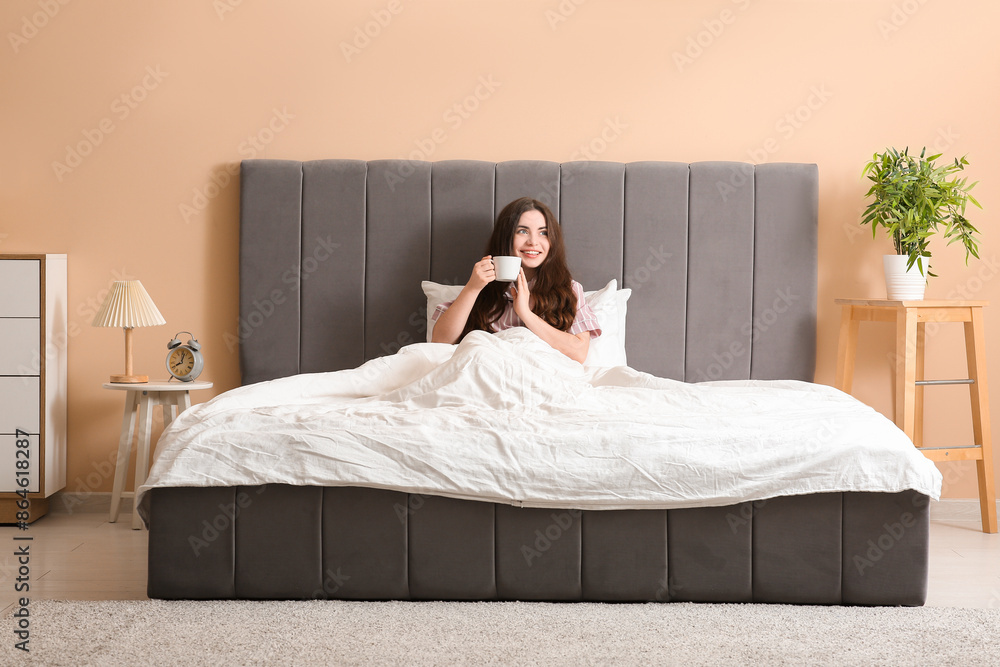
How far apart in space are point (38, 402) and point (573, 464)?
6.43 feet

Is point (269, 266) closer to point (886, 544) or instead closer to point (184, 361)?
point (184, 361)

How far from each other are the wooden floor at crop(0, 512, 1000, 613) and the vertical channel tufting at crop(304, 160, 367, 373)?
34.2 inches

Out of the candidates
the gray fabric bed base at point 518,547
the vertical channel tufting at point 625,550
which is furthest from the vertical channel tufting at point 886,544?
the vertical channel tufting at point 625,550

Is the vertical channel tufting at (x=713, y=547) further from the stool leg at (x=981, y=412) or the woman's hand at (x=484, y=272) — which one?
the stool leg at (x=981, y=412)

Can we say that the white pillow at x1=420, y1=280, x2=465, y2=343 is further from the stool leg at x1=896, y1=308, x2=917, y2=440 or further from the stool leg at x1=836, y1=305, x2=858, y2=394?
the stool leg at x1=896, y1=308, x2=917, y2=440

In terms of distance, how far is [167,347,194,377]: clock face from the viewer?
2756 millimetres

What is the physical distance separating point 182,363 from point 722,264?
1973 millimetres

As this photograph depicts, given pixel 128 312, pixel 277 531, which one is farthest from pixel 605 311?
pixel 128 312

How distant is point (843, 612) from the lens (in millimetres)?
1886

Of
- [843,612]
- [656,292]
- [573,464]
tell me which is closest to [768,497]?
[843,612]

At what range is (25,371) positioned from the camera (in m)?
2.70

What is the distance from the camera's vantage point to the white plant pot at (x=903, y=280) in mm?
2725

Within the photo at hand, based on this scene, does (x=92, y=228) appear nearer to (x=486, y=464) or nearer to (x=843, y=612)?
(x=486, y=464)

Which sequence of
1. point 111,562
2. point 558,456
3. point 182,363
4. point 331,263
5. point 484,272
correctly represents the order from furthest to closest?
point 331,263 < point 182,363 < point 484,272 < point 111,562 < point 558,456
